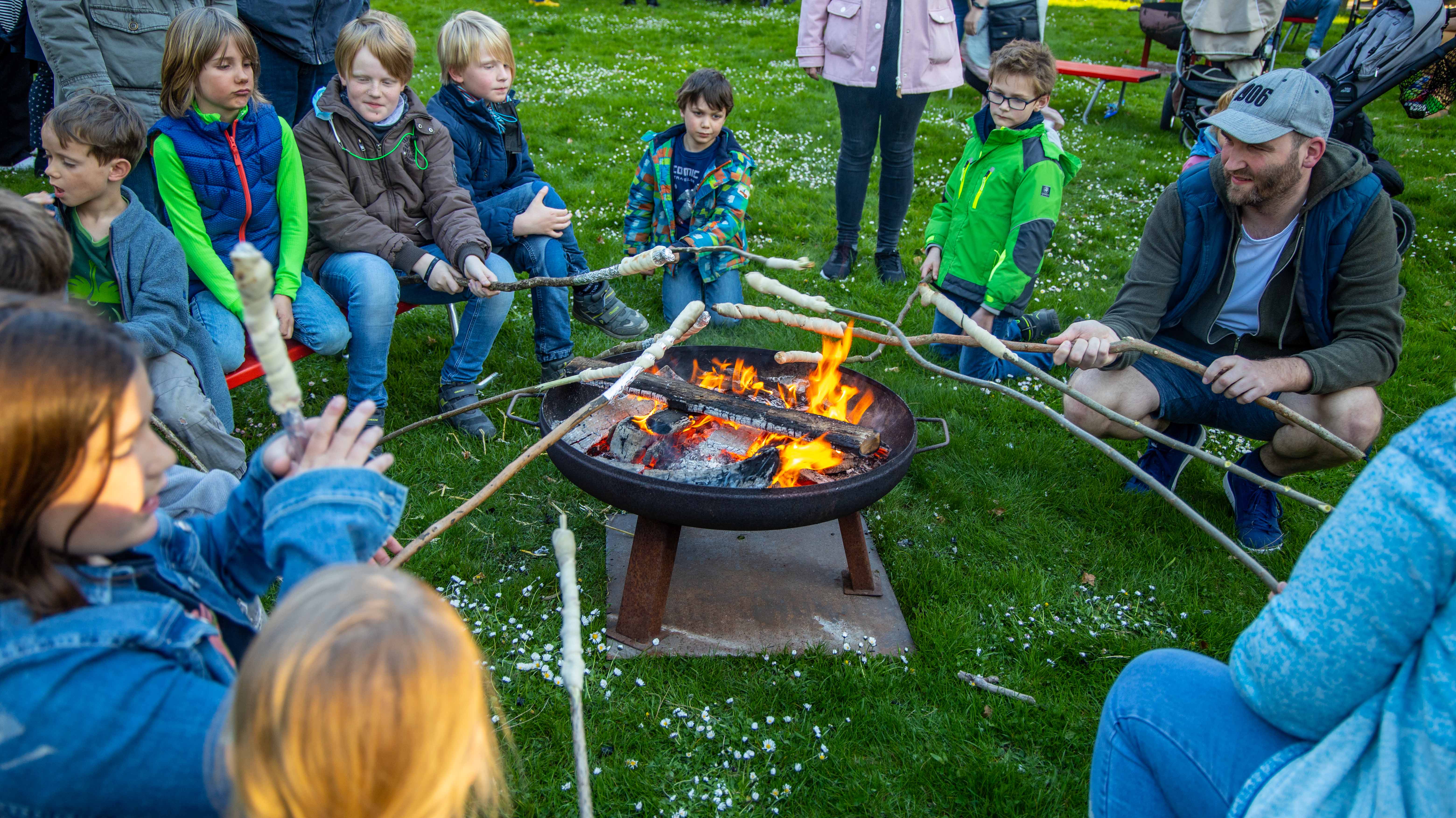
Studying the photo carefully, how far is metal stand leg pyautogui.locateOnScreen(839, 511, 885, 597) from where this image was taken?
3215 millimetres

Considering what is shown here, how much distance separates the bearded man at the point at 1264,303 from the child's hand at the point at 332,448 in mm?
2295

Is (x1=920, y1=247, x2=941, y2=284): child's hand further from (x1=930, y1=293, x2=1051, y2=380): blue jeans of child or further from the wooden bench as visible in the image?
the wooden bench

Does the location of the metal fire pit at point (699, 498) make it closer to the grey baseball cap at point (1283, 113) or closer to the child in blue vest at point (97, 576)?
the child in blue vest at point (97, 576)

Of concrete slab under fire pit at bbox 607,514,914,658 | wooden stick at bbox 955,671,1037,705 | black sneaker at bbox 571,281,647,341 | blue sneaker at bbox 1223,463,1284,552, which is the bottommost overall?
concrete slab under fire pit at bbox 607,514,914,658

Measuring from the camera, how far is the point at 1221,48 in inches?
304

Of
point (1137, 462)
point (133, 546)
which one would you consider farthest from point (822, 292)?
point (133, 546)

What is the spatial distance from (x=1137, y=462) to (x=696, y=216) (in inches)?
101

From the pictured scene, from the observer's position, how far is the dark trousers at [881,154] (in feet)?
18.5

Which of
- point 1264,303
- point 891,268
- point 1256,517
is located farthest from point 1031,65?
point 1256,517

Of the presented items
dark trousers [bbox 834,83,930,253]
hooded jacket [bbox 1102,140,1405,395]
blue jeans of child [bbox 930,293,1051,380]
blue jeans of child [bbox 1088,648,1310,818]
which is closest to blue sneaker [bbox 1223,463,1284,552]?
hooded jacket [bbox 1102,140,1405,395]

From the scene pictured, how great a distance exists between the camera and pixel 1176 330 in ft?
12.5

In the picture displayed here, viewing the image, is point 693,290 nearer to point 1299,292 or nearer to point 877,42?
point 877,42

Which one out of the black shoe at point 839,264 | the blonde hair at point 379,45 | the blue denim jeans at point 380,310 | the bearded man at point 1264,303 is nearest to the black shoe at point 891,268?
the black shoe at point 839,264

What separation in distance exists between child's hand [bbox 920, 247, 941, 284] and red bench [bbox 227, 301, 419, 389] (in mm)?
3091
